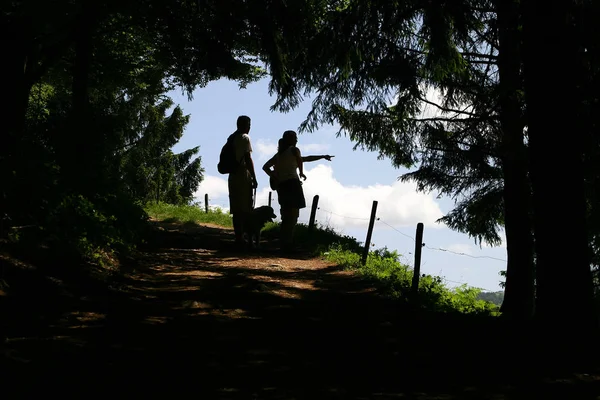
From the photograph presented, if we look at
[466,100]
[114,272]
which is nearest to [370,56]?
[466,100]

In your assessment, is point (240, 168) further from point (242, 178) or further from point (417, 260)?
point (417, 260)

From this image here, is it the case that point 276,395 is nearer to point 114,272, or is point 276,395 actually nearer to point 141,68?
point 114,272

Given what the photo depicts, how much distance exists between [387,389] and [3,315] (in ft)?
10.8

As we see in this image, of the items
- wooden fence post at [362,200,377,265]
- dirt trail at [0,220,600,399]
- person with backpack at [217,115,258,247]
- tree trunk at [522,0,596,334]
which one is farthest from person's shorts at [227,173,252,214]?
tree trunk at [522,0,596,334]

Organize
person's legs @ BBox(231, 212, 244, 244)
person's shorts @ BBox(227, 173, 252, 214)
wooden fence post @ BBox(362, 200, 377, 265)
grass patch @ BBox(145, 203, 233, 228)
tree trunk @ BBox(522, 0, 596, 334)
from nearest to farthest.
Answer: tree trunk @ BBox(522, 0, 596, 334)
person's shorts @ BBox(227, 173, 252, 214)
person's legs @ BBox(231, 212, 244, 244)
wooden fence post @ BBox(362, 200, 377, 265)
grass patch @ BBox(145, 203, 233, 228)

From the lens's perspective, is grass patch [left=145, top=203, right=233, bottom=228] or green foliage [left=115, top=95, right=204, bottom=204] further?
green foliage [left=115, top=95, right=204, bottom=204]

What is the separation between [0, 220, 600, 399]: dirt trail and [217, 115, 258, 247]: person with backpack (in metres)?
2.88

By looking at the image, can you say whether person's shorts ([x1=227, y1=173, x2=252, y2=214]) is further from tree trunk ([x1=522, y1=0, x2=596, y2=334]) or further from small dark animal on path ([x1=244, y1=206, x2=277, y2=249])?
tree trunk ([x1=522, y1=0, x2=596, y2=334])

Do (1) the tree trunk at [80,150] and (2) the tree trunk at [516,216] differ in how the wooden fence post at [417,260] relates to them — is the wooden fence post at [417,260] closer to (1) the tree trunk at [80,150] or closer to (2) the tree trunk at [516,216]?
(2) the tree trunk at [516,216]

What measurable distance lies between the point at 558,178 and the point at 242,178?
5859 mm

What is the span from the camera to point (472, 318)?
6555mm

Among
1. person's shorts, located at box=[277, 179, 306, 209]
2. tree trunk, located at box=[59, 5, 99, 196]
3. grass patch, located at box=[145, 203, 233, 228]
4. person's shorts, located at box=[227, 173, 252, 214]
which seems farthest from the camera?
grass patch, located at box=[145, 203, 233, 228]

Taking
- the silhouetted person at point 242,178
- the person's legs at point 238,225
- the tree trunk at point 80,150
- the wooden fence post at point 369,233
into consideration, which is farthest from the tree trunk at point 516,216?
the tree trunk at point 80,150

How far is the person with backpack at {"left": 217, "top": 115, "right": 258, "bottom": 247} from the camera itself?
9.93 metres
